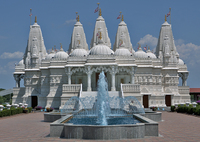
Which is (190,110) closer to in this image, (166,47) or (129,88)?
(129,88)

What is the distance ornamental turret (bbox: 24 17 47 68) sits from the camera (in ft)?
151

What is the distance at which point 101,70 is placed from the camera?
38594 millimetres

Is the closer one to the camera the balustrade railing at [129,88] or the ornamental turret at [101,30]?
the balustrade railing at [129,88]

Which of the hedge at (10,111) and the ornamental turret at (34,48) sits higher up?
the ornamental turret at (34,48)

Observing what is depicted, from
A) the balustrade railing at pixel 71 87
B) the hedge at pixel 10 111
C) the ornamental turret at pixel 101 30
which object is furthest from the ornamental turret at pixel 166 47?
the hedge at pixel 10 111

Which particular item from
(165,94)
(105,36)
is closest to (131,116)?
(165,94)

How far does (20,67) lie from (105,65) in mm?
19228

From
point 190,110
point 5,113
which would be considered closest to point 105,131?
point 5,113

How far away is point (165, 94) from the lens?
1750 inches

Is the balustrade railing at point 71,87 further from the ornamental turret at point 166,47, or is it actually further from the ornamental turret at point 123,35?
the ornamental turret at point 166,47

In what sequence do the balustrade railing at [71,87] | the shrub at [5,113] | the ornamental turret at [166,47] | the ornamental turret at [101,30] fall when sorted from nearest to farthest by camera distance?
the shrub at [5,113]
the balustrade railing at [71,87]
the ornamental turret at [166,47]
the ornamental turret at [101,30]

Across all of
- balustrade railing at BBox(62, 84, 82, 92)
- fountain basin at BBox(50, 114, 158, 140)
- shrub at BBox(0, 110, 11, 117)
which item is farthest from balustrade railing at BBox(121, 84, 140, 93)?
fountain basin at BBox(50, 114, 158, 140)

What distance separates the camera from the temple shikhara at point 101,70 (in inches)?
1476

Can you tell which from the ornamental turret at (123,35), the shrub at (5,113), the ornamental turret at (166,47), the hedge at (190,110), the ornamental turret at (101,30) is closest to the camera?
the shrub at (5,113)
